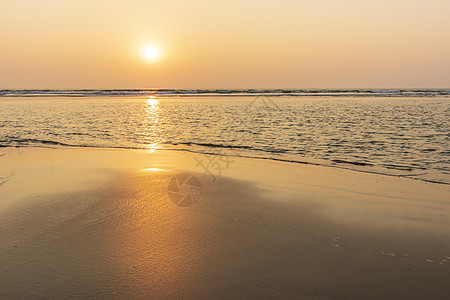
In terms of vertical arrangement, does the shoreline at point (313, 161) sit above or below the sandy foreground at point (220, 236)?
below

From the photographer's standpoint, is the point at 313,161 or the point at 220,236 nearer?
the point at 220,236

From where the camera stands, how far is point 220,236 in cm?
589

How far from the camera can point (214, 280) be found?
4461 millimetres

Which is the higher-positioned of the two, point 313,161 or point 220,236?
point 220,236

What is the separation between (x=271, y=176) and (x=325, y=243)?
4981mm

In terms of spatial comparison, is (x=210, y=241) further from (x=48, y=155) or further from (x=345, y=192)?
(x=48, y=155)

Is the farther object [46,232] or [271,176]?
[271,176]

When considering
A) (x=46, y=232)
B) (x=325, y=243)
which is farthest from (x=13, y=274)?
(x=325, y=243)

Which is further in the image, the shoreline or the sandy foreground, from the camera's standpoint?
the shoreline

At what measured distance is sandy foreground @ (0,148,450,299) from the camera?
4355 mm

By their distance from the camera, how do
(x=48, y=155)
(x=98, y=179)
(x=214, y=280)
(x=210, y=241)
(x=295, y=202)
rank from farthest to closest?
(x=48, y=155) → (x=98, y=179) → (x=295, y=202) → (x=210, y=241) → (x=214, y=280)

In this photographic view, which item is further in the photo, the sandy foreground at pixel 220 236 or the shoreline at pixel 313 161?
the shoreline at pixel 313 161

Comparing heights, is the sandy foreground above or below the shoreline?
above

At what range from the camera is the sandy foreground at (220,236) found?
171 inches
